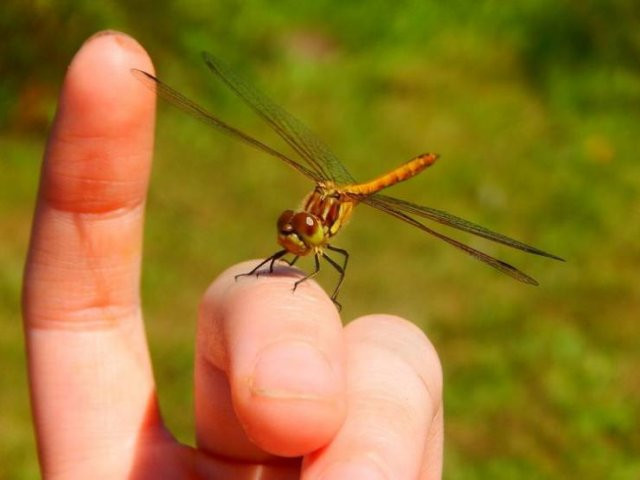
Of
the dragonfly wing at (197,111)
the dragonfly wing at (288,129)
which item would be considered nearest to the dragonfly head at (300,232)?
the dragonfly wing at (197,111)

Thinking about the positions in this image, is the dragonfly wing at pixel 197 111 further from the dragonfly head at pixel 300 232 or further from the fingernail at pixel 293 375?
the fingernail at pixel 293 375

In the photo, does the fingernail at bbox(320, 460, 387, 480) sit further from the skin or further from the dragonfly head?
the dragonfly head

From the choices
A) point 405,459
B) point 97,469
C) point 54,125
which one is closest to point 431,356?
point 405,459

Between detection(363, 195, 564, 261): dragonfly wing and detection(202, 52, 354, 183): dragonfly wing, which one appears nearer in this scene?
detection(363, 195, 564, 261): dragonfly wing

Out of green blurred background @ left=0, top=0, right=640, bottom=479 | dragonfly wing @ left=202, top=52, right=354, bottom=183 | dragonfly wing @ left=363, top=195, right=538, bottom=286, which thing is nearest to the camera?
dragonfly wing @ left=363, top=195, right=538, bottom=286

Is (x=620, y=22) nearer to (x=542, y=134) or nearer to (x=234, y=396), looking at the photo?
(x=542, y=134)

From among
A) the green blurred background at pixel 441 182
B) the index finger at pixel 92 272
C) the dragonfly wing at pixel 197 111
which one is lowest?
the green blurred background at pixel 441 182

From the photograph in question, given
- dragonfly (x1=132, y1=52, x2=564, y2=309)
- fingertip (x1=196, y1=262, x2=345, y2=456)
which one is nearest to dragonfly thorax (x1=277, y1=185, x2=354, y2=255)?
dragonfly (x1=132, y1=52, x2=564, y2=309)
